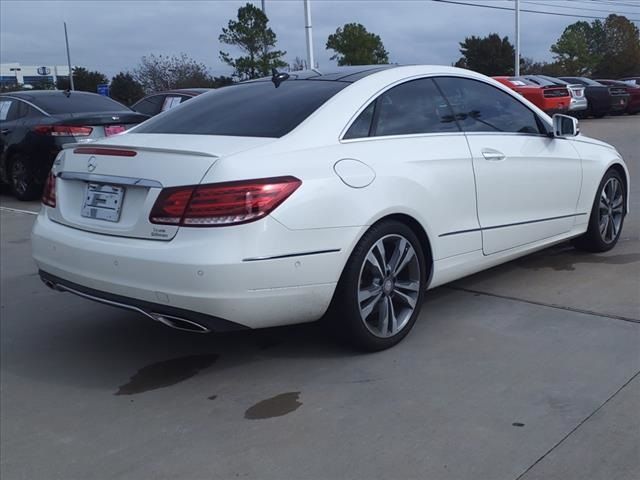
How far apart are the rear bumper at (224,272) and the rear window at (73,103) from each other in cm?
697

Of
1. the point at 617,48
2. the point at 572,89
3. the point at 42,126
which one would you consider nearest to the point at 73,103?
the point at 42,126

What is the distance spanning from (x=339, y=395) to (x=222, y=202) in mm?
1059

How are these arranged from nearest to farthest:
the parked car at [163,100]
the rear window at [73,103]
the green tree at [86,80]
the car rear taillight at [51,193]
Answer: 1. the car rear taillight at [51,193]
2. the rear window at [73,103]
3. the parked car at [163,100]
4. the green tree at [86,80]

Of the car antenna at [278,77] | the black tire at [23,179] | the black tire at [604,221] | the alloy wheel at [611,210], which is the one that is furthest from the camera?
the black tire at [23,179]

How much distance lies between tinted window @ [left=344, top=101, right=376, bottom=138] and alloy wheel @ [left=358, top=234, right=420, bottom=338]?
567 millimetres

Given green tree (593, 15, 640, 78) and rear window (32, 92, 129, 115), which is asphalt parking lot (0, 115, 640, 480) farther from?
green tree (593, 15, 640, 78)

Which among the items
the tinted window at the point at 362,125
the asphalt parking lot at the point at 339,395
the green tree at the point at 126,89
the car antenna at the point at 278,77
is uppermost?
the green tree at the point at 126,89

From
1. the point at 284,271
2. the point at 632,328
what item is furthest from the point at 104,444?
the point at 632,328

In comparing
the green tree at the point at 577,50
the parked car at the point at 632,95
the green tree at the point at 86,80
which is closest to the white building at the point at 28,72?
the green tree at the point at 86,80

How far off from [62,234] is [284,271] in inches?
50.6

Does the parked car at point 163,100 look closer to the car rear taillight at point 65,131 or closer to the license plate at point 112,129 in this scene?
the license plate at point 112,129

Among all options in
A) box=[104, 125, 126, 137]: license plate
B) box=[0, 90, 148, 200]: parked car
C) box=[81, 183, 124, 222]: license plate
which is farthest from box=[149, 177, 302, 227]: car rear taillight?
box=[104, 125, 126, 137]: license plate

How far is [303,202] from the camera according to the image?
343cm

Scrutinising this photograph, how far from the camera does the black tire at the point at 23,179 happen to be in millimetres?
9938
